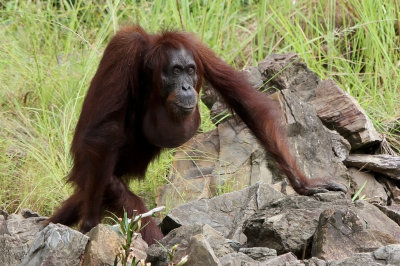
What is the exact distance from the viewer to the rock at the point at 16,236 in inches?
155

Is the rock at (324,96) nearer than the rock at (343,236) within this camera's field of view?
No

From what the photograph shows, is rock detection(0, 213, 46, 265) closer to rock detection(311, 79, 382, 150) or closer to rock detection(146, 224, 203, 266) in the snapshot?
rock detection(146, 224, 203, 266)

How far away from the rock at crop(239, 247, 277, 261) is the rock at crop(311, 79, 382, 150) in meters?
2.34

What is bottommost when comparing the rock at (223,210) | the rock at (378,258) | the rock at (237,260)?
the rock at (223,210)

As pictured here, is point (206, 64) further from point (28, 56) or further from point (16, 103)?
point (28, 56)

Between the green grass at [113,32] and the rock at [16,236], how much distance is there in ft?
3.31

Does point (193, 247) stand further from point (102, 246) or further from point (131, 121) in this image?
point (131, 121)

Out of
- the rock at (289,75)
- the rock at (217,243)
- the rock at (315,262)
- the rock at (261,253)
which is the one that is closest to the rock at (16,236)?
the rock at (217,243)

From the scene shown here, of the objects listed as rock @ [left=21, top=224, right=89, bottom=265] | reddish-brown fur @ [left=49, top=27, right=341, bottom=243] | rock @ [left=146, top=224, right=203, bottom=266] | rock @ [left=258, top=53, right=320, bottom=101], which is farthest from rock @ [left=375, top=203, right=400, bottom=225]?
rock @ [left=258, top=53, right=320, bottom=101]

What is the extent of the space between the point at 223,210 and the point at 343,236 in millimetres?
1262

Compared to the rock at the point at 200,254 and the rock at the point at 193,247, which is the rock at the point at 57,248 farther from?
the rock at the point at 200,254

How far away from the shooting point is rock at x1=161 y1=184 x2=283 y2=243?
471cm

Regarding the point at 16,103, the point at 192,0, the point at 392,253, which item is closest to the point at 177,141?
the point at 392,253

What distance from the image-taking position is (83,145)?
15.1 ft
